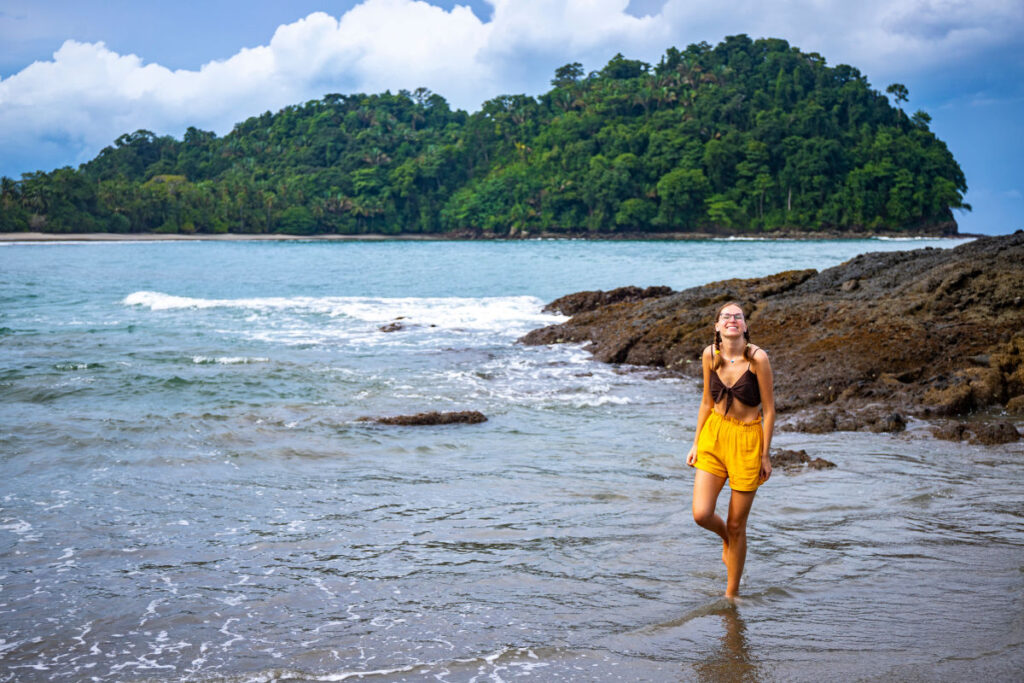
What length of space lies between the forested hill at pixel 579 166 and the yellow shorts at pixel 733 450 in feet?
362

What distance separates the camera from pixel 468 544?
18.7 ft

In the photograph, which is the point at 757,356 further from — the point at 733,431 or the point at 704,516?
the point at 704,516

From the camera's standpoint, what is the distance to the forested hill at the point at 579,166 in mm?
116000

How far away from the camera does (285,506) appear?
665 cm

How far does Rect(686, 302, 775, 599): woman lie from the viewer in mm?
4535

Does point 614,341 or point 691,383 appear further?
point 614,341

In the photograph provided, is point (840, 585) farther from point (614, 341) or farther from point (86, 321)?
point (86, 321)

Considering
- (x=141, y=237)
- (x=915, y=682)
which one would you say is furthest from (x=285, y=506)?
(x=141, y=237)

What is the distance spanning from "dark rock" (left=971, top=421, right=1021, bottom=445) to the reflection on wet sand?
4769 millimetres

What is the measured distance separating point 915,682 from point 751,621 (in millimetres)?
A: 892

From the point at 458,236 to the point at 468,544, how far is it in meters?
133

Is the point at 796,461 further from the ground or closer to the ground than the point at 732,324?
closer to the ground

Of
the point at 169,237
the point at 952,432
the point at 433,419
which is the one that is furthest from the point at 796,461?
the point at 169,237

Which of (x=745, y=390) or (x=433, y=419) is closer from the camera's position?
(x=745, y=390)
